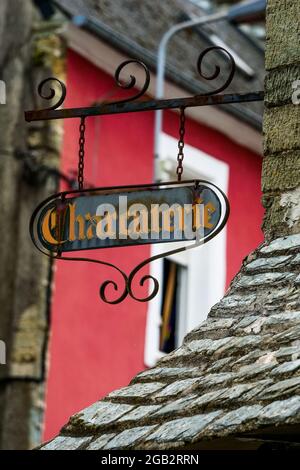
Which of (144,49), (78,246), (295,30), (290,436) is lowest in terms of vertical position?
(290,436)

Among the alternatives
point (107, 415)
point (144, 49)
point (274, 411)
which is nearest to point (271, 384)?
point (274, 411)

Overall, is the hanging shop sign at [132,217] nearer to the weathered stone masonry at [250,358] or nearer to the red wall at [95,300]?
the weathered stone masonry at [250,358]

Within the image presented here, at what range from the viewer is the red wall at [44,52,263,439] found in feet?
45.5

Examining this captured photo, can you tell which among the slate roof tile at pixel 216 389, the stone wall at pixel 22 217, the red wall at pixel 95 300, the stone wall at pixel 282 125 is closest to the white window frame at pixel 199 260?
the red wall at pixel 95 300

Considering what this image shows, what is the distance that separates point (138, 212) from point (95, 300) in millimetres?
6889

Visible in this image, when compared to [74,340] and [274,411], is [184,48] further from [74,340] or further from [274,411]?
[274,411]

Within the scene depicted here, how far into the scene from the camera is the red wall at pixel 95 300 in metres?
13.9

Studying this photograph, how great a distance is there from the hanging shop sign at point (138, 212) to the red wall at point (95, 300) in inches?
250

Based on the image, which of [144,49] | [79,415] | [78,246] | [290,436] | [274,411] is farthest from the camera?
[144,49]

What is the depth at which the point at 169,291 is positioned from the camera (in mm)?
15656

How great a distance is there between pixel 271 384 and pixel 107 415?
2.75 ft

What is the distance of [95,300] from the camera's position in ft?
46.6

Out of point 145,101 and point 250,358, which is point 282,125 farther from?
point 250,358

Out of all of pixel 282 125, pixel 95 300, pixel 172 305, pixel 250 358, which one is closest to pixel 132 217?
pixel 282 125
